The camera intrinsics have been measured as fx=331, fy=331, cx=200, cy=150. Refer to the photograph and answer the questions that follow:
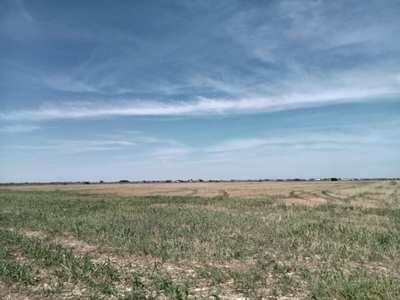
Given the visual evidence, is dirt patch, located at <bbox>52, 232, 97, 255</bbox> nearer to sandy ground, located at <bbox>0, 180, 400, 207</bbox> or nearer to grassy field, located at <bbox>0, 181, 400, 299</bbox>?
grassy field, located at <bbox>0, 181, 400, 299</bbox>

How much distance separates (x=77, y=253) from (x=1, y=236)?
657 cm

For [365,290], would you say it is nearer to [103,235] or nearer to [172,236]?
[172,236]

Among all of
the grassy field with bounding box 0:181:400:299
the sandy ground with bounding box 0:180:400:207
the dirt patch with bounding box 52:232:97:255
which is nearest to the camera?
the grassy field with bounding box 0:181:400:299

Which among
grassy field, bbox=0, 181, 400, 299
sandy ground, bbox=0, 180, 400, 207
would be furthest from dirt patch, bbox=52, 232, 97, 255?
sandy ground, bbox=0, 180, 400, 207

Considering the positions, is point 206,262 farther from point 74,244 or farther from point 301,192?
point 301,192

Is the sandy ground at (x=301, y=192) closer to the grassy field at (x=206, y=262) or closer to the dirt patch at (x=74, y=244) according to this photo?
the grassy field at (x=206, y=262)

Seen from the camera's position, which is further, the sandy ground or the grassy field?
the sandy ground

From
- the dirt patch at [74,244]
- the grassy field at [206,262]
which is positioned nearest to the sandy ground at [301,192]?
the grassy field at [206,262]

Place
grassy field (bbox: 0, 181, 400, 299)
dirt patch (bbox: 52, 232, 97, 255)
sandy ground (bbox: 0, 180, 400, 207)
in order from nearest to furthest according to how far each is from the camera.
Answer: grassy field (bbox: 0, 181, 400, 299), dirt patch (bbox: 52, 232, 97, 255), sandy ground (bbox: 0, 180, 400, 207)

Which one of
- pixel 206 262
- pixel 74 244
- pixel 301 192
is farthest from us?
pixel 301 192

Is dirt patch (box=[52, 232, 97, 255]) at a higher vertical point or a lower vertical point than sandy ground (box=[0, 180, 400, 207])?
lower

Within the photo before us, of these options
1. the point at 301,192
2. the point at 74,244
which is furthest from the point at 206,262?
the point at 301,192

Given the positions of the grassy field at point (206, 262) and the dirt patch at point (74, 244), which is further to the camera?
the dirt patch at point (74, 244)

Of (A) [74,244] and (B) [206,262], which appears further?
(A) [74,244]
